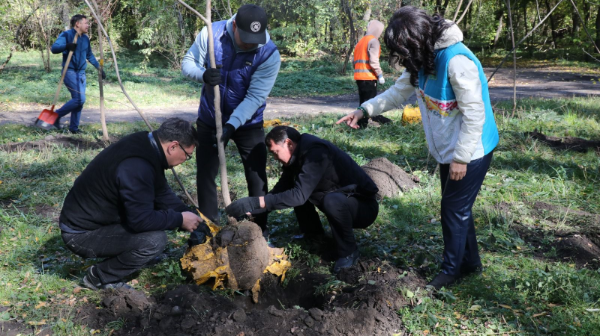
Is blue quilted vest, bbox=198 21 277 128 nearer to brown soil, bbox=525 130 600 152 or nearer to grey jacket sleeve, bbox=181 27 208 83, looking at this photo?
grey jacket sleeve, bbox=181 27 208 83

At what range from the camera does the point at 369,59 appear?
8109 millimetres

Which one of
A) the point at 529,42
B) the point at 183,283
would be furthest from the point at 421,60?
the point at 529,42

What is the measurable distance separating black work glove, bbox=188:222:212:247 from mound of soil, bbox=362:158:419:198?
7.46 feet

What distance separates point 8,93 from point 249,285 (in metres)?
12.2

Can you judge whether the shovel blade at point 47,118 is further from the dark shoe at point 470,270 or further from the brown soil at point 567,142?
the brown soil at point 567,142

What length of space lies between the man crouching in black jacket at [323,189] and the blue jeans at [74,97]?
5737 millimetres

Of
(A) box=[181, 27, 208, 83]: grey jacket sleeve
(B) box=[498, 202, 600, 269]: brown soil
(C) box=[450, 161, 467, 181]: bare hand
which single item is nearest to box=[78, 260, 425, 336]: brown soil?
(C) box=[450, 161, 467, 181]: bare hand

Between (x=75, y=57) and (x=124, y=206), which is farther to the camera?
(x=75, y=57)

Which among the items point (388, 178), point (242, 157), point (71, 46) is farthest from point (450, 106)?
point (71, 46)

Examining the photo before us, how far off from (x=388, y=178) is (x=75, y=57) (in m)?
5.94

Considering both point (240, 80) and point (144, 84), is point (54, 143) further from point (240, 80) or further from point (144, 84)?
point (144, 84)

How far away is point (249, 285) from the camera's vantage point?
345 centimetres

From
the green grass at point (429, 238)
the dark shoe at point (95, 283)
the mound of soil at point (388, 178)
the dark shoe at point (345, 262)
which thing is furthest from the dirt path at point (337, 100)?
the dark shoe at point (95, 283)

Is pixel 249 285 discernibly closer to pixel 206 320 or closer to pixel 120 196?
pixel 206 320
